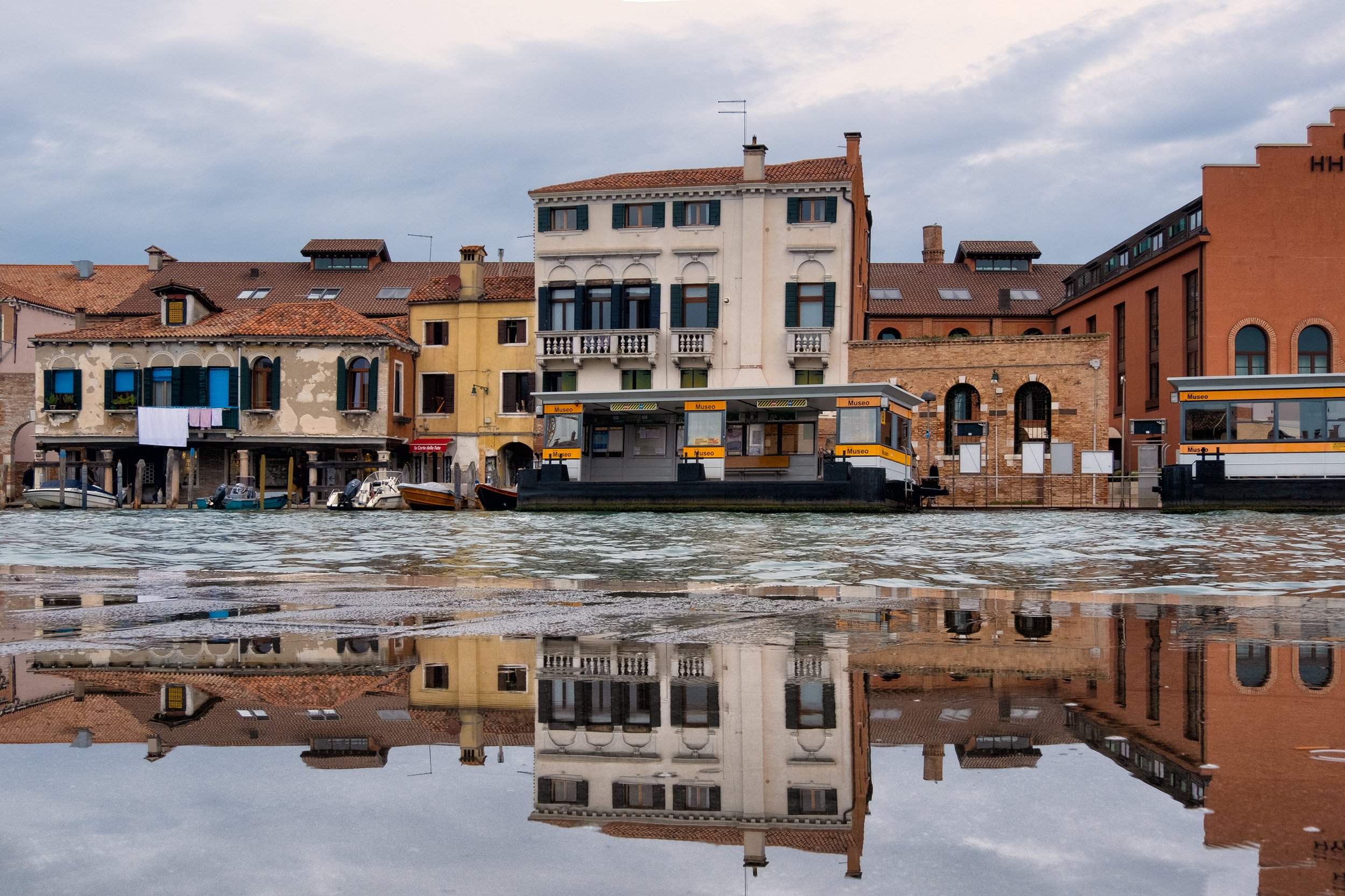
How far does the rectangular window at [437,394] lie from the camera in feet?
147

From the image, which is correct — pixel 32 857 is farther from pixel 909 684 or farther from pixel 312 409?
pixel 312 409

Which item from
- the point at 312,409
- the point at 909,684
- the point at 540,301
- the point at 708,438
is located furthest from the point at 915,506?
the point at 909,684

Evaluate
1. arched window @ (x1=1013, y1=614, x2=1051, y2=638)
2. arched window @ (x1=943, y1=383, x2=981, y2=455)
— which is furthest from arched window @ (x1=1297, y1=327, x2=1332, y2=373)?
arched window @ (x1=1013, y1=614, x2=1051, y2=638)

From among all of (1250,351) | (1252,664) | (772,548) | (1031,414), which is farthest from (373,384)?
(1252,664)

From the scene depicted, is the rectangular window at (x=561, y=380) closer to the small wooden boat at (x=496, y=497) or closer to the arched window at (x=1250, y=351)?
the small wooden boat at (x=496, y=497)

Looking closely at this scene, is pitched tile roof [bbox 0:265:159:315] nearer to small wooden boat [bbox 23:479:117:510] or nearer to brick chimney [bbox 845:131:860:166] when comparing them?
small wooden boat [bbox 23:479:117:510]

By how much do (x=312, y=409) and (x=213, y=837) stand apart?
4265 centimetres

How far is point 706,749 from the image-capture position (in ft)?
11.1

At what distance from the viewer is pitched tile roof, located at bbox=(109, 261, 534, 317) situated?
164 ft

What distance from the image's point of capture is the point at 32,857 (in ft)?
7.77

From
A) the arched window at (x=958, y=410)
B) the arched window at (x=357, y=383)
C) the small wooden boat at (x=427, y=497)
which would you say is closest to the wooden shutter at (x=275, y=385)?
the arched window at (x=357, y=383)

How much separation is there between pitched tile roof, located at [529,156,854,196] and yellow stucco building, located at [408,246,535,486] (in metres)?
4.71

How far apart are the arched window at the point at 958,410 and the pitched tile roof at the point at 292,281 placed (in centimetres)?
1945

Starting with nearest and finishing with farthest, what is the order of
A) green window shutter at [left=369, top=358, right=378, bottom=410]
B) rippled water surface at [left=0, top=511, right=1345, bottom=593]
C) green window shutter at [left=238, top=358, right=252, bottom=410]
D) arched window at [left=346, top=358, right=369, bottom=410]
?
rippled water surface at [left=0, top=511, right=1345, bottom=593], green window shutter at [left=369, top=358, right=378, bottom=410], arched window at [left=346, top=358, right=369, bottom=410], green window shutter at [left=238, top=358, right=252, bottom=410]
